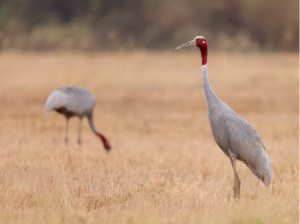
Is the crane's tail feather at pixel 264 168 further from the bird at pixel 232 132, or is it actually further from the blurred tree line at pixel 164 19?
the blurred tree line at pixel 164 19

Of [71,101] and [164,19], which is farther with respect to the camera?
[164,19]

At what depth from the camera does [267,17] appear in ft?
83.3

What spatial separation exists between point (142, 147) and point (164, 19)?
62.2 ft

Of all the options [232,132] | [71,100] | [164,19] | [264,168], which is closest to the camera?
[232,132]

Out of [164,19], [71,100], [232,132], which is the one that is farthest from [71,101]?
[164,19]

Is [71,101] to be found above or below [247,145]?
below

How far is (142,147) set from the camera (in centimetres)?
670

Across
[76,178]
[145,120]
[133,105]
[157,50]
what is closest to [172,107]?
[133,105]

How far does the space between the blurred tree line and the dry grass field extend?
6859 mm

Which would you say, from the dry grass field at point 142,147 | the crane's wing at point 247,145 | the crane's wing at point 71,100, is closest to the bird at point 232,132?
the crane's wing at point 247,145

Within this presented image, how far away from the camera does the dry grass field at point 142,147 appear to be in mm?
3520

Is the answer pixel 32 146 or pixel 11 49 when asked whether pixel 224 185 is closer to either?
pixel 32 146

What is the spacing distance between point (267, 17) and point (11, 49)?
1361 centimetres

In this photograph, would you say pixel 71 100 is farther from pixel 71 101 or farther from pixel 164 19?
pixel 164 19
